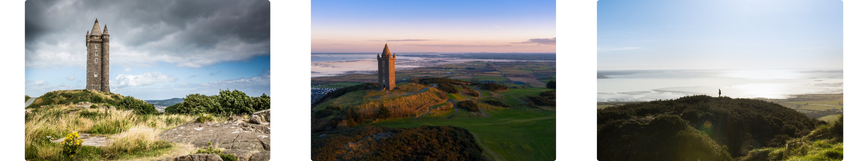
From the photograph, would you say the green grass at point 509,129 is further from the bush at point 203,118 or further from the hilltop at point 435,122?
the bush at point 203,118

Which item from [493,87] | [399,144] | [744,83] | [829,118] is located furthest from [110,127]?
[829,118]

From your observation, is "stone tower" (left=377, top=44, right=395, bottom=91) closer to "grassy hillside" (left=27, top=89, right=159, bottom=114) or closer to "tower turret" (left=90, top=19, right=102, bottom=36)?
"grassy hillside" (left=27, top=89, right=159, bottom=114)

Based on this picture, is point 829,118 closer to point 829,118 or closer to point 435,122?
point 829,118

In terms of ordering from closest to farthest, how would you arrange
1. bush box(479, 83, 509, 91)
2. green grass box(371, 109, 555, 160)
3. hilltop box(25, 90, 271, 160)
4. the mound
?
hilltop box(25, 90, 271, 160), the mound, green grass box(371, 109, 555, 160), bush box(479, 83, 509, 91)

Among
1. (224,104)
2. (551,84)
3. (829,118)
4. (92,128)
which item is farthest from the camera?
(224,104)

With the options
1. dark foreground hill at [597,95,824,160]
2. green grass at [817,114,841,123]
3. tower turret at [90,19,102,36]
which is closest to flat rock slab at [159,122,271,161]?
tower turret at [90,19,102,36]

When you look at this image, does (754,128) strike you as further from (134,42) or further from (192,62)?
(134,42)

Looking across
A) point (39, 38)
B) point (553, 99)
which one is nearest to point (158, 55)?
point (39, 38)

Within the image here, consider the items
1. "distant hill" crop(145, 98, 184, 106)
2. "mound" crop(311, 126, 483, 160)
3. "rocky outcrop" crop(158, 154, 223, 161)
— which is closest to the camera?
"rocky outcrop" crop(158, 154, 223, 161)
